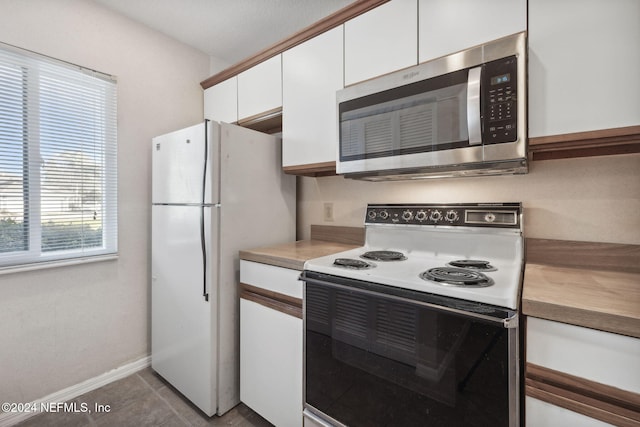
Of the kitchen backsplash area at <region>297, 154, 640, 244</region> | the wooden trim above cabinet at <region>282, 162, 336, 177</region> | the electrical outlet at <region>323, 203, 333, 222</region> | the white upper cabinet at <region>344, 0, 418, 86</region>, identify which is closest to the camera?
the kitchen backsplash area at <region>297, 154, 640, 244</region>

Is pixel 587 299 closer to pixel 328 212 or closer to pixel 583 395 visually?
pixel 583 395

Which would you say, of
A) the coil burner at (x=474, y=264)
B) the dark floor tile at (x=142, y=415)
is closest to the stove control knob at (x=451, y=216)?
the coil burner at (x=474, y=264)

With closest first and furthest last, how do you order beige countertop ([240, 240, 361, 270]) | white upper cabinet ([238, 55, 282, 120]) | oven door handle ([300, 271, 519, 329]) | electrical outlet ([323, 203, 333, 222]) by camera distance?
oven door handle ([300, 271, 519, 329]), beige countertop ([240, 240, 361, 270]), white upper cabinet ([238, 55, 282, 120]), electrical outlet ([323, 203, 333, 222])

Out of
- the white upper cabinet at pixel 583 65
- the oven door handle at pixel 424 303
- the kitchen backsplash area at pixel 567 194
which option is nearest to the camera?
the oven door handle at pixel 424 303

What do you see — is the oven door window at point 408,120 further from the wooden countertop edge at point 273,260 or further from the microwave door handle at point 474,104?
the wooden countertop edge at point 273,260

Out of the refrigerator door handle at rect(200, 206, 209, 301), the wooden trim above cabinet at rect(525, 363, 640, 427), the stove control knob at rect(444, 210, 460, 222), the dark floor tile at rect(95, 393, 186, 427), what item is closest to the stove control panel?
the stove control knob at rect(444, 210, 460, 222)

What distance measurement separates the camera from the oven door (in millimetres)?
882

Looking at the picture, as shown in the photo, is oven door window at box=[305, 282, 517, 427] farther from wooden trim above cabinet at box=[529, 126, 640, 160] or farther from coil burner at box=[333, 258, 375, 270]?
wooden trim above cabinet at box=[529, 126, 640, 160]

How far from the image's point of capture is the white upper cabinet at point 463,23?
1123 mm

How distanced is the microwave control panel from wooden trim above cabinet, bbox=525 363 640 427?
0.79m

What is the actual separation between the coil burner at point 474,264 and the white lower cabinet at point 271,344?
752 mm

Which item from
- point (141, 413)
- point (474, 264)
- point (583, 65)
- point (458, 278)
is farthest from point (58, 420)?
point (583, 65)

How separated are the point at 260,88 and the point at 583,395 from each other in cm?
218

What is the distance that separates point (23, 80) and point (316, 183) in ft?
6.00
